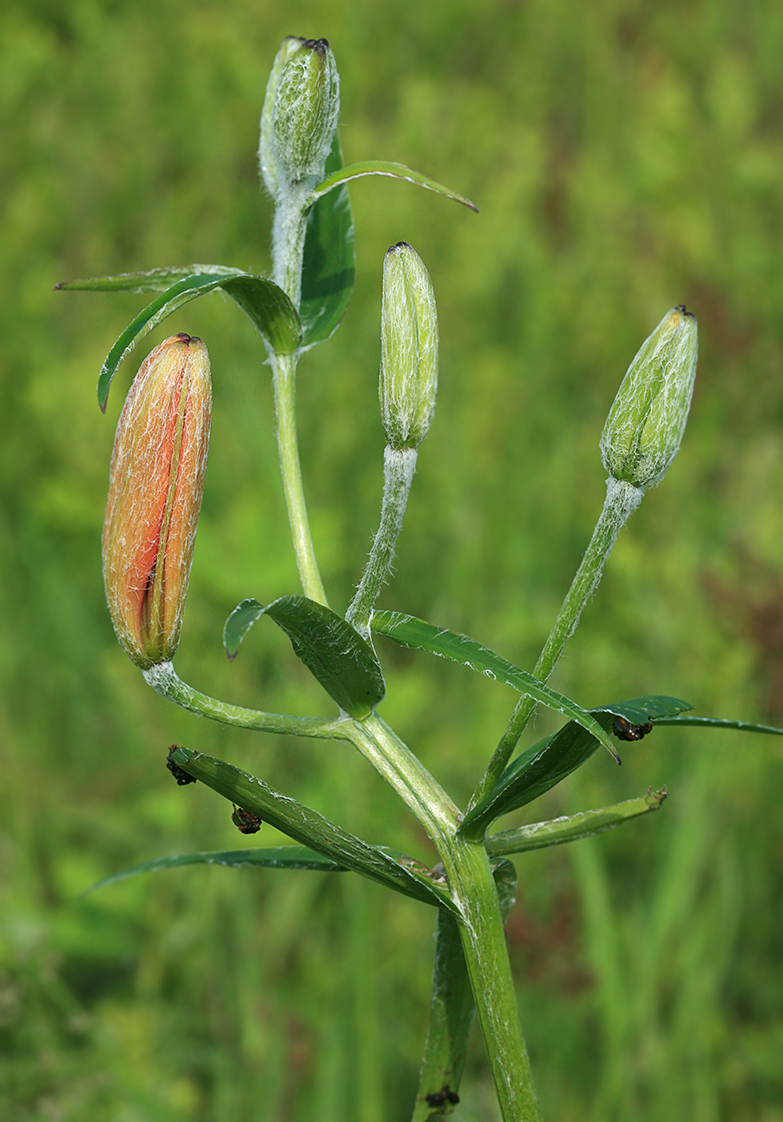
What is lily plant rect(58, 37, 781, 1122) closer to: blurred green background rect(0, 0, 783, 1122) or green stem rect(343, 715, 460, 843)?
green stem rect(343, 715, 460, 843)

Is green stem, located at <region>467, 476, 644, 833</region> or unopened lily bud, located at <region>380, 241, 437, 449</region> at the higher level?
unopened lily bud, located at <region>380, 241, 437, 449</region>

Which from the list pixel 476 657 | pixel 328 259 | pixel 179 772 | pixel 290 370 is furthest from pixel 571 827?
pixel 328 259

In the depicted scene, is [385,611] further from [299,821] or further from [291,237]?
[291,237]

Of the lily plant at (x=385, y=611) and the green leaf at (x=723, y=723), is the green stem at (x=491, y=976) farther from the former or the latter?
the green leaf at (x=723, y=723)

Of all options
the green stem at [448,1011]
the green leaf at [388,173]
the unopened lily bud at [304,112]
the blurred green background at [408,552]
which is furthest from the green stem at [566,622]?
the blurred green background at [408,552]

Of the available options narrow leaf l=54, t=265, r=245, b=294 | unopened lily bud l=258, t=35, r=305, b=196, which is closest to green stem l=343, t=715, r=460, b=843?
narrow leaf l=54, t=265, r=245, b=294

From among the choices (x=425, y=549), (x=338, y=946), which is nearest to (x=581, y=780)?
(x=338, y=946)
